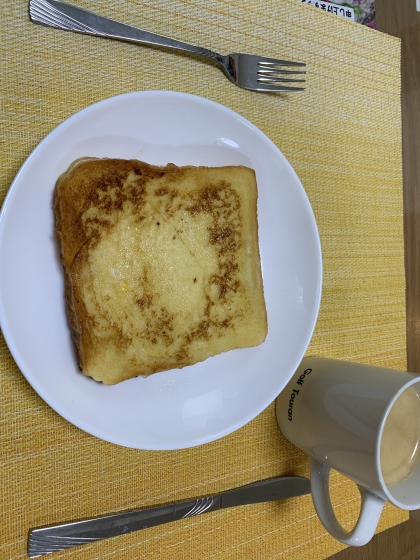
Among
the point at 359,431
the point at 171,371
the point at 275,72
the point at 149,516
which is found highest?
the point at 275,72

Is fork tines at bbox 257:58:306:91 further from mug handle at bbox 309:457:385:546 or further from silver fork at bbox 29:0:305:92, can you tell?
mug handle at bbox 309:457:385:546

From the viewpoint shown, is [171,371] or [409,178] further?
[409,178]

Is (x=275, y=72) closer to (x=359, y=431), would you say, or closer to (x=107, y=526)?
(x=359, y=431)

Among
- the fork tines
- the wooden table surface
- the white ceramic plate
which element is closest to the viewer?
the white ceramic plate

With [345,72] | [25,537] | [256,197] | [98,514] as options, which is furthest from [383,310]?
[25,537]

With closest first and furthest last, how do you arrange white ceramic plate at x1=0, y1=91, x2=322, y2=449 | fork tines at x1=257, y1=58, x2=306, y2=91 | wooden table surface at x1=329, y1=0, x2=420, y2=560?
1. white ceramic plate at x1=0, y1=91, x2=322, y2=449
2. fork tines at x1=257, y1=58, x2=306, y2=91
3. wooden table surface at x1=329, y1=0, x2=420, y2=560

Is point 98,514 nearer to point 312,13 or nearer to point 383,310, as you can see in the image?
point 383,310

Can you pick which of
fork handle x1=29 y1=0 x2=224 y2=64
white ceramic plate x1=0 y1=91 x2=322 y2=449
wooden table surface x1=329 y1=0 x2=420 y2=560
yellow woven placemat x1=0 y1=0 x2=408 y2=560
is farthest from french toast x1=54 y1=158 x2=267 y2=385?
wooden table surface x1=329 y1=0 x2=420 y2=560

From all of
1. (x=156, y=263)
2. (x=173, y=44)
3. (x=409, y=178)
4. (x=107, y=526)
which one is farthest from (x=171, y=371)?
(x=409, y=178)
